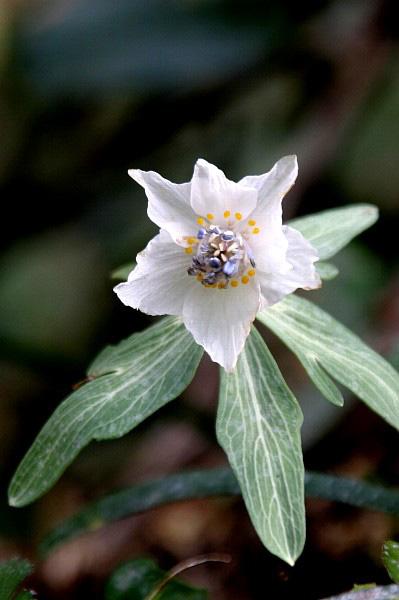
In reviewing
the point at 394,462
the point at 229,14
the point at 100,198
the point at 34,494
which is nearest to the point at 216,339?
the point at 34,494

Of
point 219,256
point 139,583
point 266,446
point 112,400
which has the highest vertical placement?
point 219,256

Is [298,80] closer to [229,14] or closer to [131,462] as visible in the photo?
[229,14]

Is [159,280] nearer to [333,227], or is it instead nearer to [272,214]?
[272,214]

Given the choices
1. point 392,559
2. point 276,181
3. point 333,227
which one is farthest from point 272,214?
point 392,559

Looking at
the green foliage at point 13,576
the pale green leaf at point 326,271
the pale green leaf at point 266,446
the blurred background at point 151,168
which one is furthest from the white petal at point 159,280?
the blurred background at point 151,168

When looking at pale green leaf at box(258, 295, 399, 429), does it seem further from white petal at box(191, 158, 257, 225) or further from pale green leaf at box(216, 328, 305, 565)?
white petal at box(191, 158, 257, 225)
